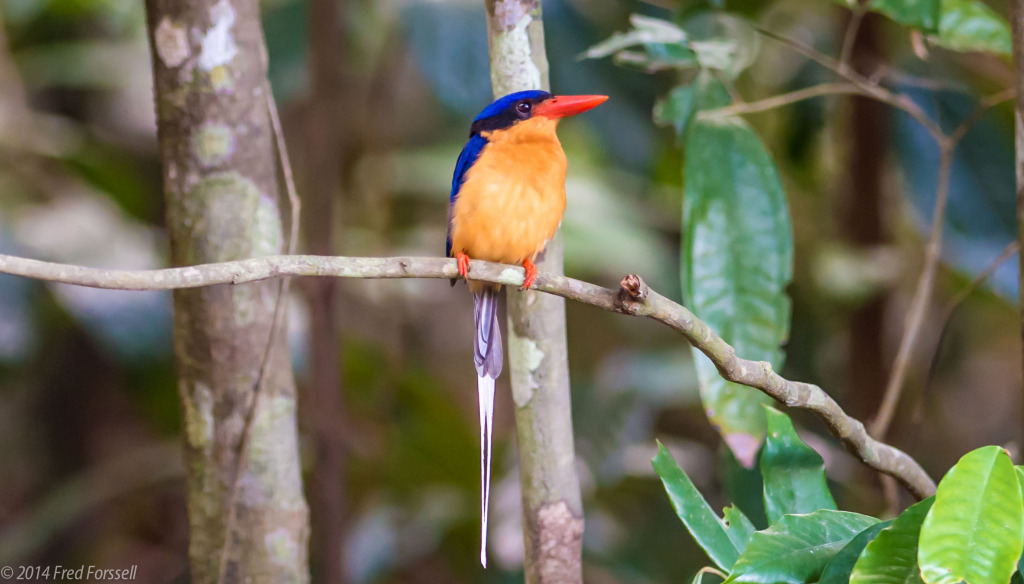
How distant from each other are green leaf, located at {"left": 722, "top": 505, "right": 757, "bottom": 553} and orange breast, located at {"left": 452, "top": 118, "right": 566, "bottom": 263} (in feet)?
1.97

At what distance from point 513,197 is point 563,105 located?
219 mm

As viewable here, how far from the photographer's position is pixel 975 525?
1005 mm

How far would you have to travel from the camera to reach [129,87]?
12.0 ft

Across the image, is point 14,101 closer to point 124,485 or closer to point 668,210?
point 124,485

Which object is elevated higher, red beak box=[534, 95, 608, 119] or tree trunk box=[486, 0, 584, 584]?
red beak box=[534, 95, 608, 119]

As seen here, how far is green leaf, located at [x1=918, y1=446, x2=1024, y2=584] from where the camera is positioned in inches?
38.2

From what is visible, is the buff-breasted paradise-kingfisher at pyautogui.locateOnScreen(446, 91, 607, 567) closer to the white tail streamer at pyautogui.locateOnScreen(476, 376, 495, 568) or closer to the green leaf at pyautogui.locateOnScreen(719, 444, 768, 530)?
the white tail streamer at pyautogui.locateOnScreen(476, 376, 495, 568)

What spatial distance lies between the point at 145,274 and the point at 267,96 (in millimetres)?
690

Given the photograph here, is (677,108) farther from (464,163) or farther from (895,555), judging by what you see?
(895,555)

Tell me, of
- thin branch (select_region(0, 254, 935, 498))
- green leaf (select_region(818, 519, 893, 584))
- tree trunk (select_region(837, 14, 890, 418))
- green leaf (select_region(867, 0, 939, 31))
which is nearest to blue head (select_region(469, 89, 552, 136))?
thin branch (select_region(0, 254, 935, 498))

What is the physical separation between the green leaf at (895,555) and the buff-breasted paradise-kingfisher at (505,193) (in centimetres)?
71

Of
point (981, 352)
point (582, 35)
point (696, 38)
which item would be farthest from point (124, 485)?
point (981, 352)

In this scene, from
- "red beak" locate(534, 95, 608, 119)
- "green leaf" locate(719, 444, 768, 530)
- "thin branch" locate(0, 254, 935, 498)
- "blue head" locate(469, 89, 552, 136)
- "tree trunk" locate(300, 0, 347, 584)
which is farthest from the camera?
"tree trunk" locate(300, 0, 347, 584)

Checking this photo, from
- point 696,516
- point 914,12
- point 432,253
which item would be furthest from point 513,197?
point 432,253
